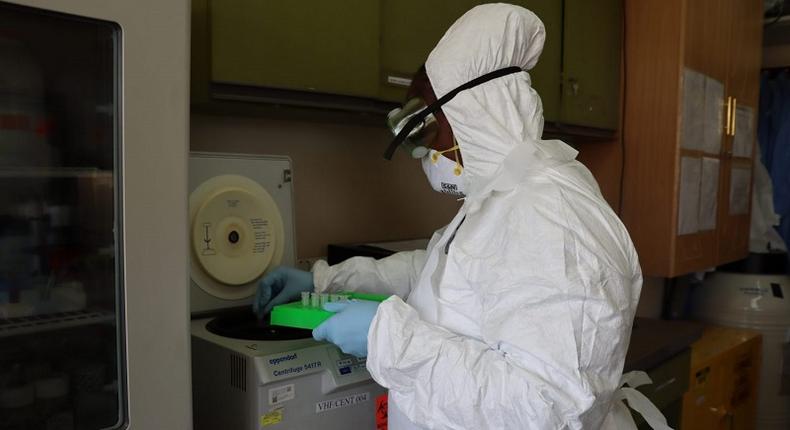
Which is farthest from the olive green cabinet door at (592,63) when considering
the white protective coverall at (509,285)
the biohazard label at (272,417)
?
the biohazard label at (272,417)

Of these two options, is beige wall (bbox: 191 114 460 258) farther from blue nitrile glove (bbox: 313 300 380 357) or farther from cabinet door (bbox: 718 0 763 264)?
cabinet door (bbox: 718 0 763 264)

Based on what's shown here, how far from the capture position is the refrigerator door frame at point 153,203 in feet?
2.48

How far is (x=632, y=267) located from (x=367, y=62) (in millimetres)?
708

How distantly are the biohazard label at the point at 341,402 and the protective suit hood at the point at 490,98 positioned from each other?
0.43 metres

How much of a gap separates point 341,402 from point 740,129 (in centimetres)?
249

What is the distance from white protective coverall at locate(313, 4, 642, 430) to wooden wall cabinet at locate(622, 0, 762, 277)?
1360 mm

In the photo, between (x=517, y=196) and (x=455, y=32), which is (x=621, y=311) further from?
(x=455, y=32)

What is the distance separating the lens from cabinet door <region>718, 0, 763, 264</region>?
8.83 ft

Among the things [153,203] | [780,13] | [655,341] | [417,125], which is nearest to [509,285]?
[417,125]

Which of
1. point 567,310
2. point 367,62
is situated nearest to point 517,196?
point 567,310

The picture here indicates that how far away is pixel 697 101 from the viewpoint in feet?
7.83

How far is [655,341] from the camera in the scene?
205cm

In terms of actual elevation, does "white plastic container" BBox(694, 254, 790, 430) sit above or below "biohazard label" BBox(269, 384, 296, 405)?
below

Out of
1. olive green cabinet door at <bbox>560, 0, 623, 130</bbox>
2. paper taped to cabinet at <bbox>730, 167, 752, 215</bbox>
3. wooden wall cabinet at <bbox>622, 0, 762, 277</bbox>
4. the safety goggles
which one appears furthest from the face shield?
paper taped to cabinet at <bbox>730, 167, 752, 215</bbox>
